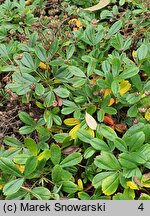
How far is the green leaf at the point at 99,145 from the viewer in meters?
1.49

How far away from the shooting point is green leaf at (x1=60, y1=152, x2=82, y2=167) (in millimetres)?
1486

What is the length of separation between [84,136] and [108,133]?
9 centimetres

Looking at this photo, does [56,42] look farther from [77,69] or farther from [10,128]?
[10,128]

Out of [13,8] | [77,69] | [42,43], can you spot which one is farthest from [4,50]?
[13,8]

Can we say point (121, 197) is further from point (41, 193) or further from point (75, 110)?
point (75, 110)

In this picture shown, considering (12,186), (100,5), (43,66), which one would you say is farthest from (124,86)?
(100,5)

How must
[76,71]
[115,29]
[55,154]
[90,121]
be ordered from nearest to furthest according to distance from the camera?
[55,154] < [90,121] < [76,71] < [115,29]

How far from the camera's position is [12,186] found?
4.66 ft

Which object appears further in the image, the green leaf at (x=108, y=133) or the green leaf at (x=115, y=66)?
the green leaf at (x=115, y=66)

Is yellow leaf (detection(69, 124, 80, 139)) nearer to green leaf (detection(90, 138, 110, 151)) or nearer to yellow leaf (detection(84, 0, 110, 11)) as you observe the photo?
green leaf (detection(90, 138, 110, 151))

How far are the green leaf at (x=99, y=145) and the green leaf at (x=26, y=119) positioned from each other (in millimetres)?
271

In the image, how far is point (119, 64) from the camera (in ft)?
5.40

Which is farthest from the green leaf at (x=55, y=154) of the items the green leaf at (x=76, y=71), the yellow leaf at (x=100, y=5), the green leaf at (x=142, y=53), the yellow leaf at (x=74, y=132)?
the yellow leaf at (x=100, y=5)

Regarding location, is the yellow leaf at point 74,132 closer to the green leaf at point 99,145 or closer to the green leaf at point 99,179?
the green leaf at point 99,145
